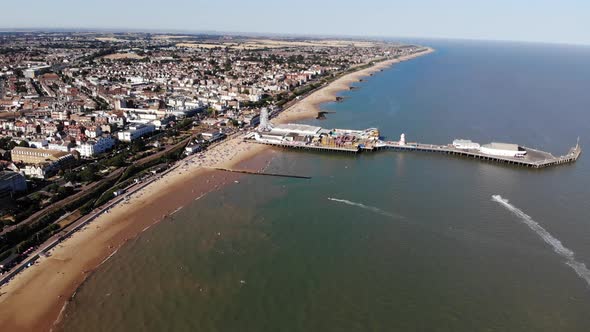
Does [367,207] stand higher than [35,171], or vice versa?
[35,171]

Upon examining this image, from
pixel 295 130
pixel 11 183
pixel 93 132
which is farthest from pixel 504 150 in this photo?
pixel 11 183

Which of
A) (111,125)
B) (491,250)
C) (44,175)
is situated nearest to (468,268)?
(491,250)

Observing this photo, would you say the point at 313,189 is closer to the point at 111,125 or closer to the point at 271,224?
the point at 271,224

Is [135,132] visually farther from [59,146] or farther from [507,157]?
[507,157]

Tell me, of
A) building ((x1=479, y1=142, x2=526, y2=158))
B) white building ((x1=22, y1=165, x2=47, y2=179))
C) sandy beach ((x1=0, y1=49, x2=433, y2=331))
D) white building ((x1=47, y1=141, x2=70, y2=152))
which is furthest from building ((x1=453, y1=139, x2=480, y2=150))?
white building ((x1=22, y1=165, x2=47, y2=179))

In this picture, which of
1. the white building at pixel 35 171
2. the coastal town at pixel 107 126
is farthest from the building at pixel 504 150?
the white building at pixel 35 171

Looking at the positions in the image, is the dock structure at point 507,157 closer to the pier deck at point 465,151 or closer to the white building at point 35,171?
the pier deck at point 465,151

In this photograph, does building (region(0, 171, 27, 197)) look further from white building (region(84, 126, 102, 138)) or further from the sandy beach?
white building (region(84, 126, 102, 138))
